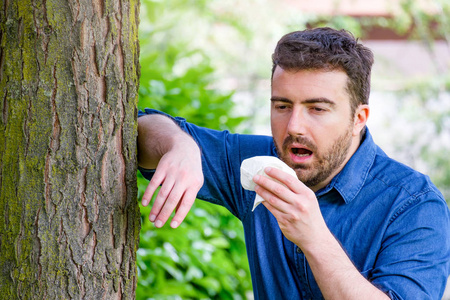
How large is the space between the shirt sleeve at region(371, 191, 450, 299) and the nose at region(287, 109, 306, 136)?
18.8 inches

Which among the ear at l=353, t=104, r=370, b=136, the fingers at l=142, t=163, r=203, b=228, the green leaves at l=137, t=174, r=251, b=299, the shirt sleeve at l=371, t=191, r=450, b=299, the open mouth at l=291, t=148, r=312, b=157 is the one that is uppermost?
the ear at l=353, t=104, r=370, b=136

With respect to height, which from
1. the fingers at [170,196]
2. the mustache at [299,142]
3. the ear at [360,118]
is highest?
the ear at [360,118]

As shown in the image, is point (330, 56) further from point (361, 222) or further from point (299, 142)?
point (361, 222)

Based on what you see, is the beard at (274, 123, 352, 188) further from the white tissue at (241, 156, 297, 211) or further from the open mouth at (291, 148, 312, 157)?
the white tissue at (241, 156, 297, 211)

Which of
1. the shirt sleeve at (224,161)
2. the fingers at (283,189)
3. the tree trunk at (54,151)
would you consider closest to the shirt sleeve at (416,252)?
the fingers at (283,189)

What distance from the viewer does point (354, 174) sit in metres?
2.23

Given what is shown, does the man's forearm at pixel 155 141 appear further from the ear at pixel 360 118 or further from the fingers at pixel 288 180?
the ear at pixel 360 118

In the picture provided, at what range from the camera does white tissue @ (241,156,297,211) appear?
1.76 m

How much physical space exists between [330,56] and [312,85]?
0.15 metres

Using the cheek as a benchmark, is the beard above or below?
below

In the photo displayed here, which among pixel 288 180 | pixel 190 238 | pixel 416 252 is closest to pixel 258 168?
pixel 288 180

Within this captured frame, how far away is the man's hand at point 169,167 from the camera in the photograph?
66.1 inches

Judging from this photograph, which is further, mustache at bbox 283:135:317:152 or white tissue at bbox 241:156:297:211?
mustache at bbox 283:135:317:152

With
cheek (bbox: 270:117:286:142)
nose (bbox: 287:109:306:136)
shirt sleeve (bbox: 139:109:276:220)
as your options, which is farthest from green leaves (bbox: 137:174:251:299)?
nose (bbox: 287:109:306:136)
